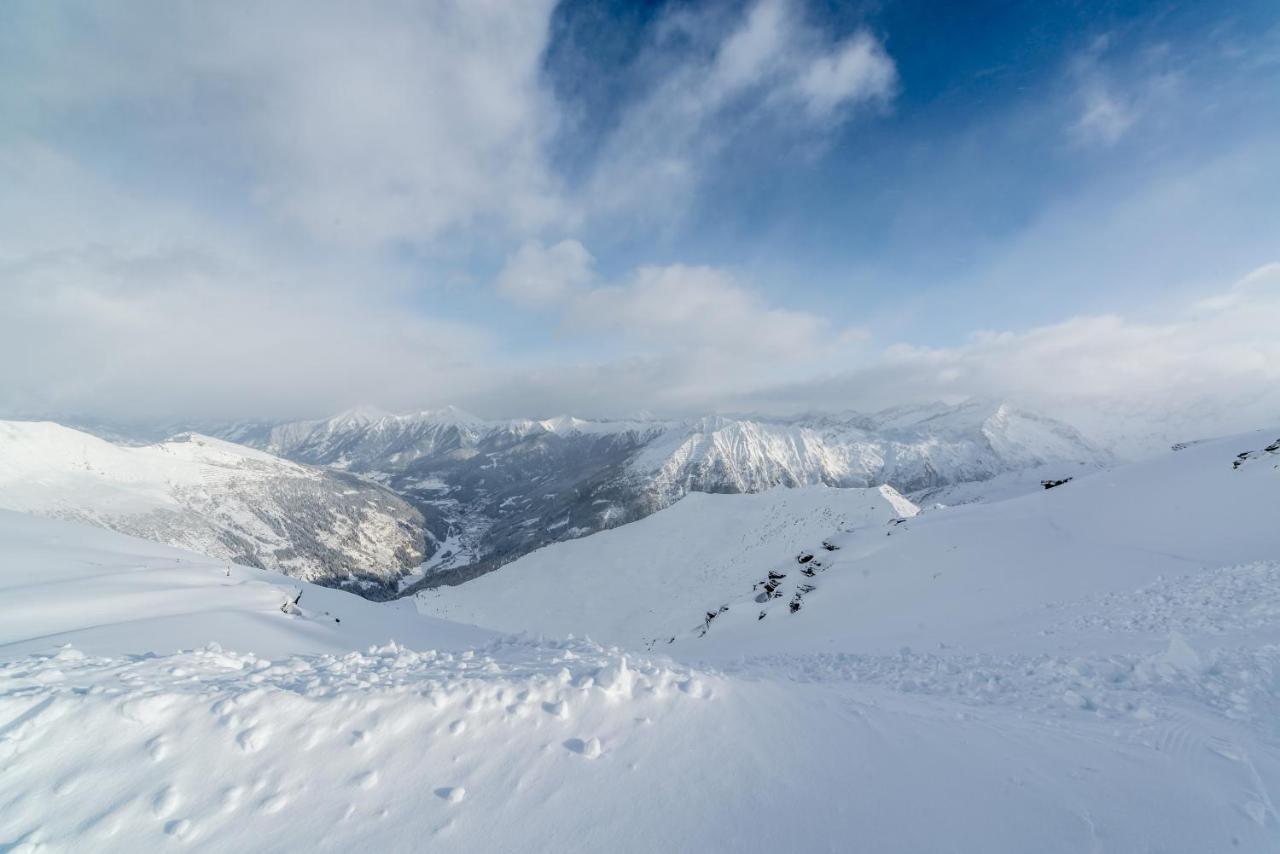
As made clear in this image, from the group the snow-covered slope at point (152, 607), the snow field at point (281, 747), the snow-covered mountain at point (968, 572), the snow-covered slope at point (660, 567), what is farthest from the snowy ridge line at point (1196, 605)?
the snow-covered slope at point (660, 567)

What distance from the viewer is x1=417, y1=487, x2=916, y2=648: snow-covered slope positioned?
41000mm

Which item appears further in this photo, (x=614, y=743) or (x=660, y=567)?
(x=660, y=567)

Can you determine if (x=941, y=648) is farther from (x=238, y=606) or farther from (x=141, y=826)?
(x=238, y=606)

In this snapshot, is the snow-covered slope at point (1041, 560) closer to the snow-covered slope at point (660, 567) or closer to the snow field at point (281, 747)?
the snow-covered slope at point (660, 567)

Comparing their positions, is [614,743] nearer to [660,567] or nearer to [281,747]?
[281,747]

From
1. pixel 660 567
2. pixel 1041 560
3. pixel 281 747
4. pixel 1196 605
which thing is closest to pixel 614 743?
pixel 281 747

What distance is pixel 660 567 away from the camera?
4894 cm

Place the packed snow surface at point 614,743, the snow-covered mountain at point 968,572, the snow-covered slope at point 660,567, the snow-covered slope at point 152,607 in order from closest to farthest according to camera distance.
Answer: the packed snow surface at point 614,743
the snow-covered slope at point 152,607
the snow-covered mountain at point 968,572
the snow-covered slope at point 660,567

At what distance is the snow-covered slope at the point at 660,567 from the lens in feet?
135

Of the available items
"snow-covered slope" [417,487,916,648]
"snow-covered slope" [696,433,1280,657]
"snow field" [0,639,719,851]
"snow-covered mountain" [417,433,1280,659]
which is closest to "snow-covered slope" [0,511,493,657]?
"snow field" [0,639,719,851]

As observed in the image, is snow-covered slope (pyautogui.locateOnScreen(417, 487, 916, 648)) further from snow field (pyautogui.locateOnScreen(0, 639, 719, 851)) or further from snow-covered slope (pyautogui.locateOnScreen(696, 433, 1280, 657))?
snow field (pyautogui.locateOnScreen(0, 639, 719, 851))

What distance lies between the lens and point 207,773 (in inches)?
152

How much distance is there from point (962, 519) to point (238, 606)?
33153 millimetres

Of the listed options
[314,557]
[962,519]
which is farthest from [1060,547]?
[314,557]
